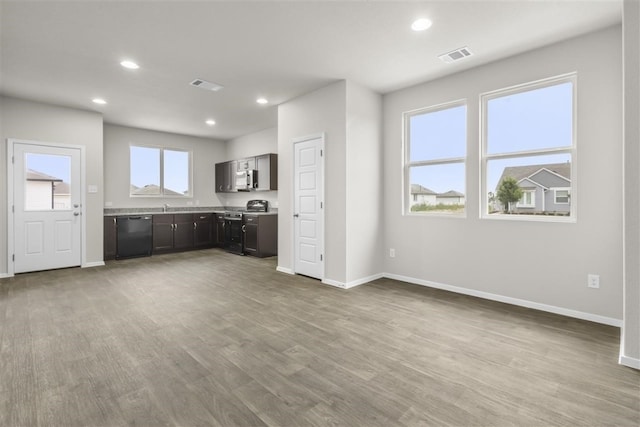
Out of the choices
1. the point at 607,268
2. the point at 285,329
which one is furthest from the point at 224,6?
the point at 607,268

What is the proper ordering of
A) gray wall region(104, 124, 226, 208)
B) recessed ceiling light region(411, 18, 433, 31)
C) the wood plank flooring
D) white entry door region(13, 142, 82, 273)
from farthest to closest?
1. gray wall region(104, 124, 226, 208)
2. white entry door region(13, 142, 82, 273)
3. recessed ceiling light region(411, 18, 433, 31)
4. the wood plank flooring

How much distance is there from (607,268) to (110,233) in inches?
298

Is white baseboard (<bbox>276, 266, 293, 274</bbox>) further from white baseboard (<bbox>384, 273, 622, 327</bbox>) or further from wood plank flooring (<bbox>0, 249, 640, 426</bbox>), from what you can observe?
white baseboard (<bbox>384, 273, 622, 327</bbox>)

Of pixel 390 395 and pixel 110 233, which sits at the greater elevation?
pixel 110 233

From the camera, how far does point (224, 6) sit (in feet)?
8.56

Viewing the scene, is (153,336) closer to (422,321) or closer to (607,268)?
(422,321)

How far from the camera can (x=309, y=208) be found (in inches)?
187

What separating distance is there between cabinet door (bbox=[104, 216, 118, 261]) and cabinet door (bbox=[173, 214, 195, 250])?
117 centimetres

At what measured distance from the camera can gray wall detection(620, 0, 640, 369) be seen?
2145mm

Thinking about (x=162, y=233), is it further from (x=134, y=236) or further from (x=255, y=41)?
(x=255, y=41)

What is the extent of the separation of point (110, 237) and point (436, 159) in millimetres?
6154

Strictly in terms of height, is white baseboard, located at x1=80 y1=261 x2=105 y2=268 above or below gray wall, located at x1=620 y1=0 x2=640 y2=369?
below

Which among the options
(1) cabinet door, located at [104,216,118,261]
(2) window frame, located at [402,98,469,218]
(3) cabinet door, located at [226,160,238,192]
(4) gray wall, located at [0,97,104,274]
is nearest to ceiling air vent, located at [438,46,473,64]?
(2) window frame, located at [402,98,469,218]

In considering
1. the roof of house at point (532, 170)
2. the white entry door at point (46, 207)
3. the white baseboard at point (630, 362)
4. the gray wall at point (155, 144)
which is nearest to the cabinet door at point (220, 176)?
the gray wall at point (155, 144)
